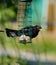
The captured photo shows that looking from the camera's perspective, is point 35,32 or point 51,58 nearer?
point 35,32

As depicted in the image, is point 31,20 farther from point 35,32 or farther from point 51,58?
point 51,58

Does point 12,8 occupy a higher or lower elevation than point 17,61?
higher

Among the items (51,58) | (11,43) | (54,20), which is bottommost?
(51,58)

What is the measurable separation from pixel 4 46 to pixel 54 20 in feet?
1.31

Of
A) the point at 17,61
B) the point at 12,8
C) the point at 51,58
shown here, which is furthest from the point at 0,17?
the point at 51,58

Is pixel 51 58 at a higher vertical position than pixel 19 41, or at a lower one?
lower

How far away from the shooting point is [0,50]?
2.00 m

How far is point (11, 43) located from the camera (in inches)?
77.4

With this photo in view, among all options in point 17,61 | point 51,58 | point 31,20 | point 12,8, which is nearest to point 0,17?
point 12,8

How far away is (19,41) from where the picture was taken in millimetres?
1911

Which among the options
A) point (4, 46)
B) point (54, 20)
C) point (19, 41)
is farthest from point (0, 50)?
point (54, 20)

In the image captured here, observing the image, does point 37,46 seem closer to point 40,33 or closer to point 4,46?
point 40,33

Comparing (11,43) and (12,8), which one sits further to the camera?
(11,43)

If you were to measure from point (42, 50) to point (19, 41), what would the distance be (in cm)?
18
